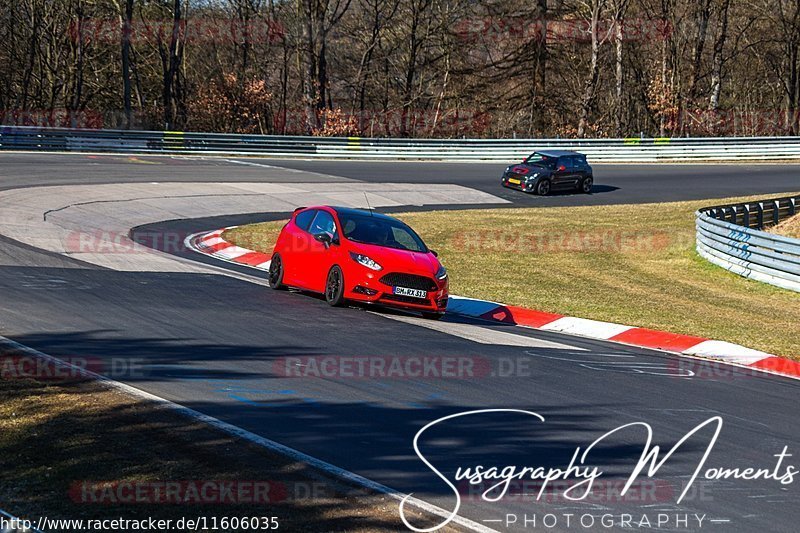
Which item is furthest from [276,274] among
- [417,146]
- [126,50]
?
[126,50]

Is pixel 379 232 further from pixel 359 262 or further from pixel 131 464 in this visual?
pixel 131 464

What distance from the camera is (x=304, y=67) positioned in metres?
61.5

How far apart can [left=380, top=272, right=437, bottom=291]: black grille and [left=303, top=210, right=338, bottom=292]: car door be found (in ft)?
3.25

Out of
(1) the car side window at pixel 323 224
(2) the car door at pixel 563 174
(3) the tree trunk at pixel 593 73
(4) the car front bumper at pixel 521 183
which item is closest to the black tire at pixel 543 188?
(4) the car front bumper at pixel 521 183

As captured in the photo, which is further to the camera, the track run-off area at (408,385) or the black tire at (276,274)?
the black tire at (276,274)

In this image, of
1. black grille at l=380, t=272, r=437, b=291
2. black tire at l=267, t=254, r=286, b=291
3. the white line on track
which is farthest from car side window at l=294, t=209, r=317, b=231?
the white line on track

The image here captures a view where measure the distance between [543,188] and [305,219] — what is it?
21.8m

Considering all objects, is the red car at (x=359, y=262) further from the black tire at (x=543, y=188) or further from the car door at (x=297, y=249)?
the black tire at (x=543, y=188)

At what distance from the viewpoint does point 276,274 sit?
54.1 feet

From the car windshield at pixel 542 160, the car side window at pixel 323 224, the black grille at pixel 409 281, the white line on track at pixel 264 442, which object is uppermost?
the car windshield at pixel 542 160

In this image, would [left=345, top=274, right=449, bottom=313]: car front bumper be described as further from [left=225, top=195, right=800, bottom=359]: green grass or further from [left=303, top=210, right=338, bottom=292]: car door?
[left=225, top=195, right=800, bottom=359]: green grass

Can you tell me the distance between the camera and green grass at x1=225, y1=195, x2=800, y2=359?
16984 millimetres

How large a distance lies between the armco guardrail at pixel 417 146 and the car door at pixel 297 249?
27727mm

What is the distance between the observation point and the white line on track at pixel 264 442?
21.2ft
